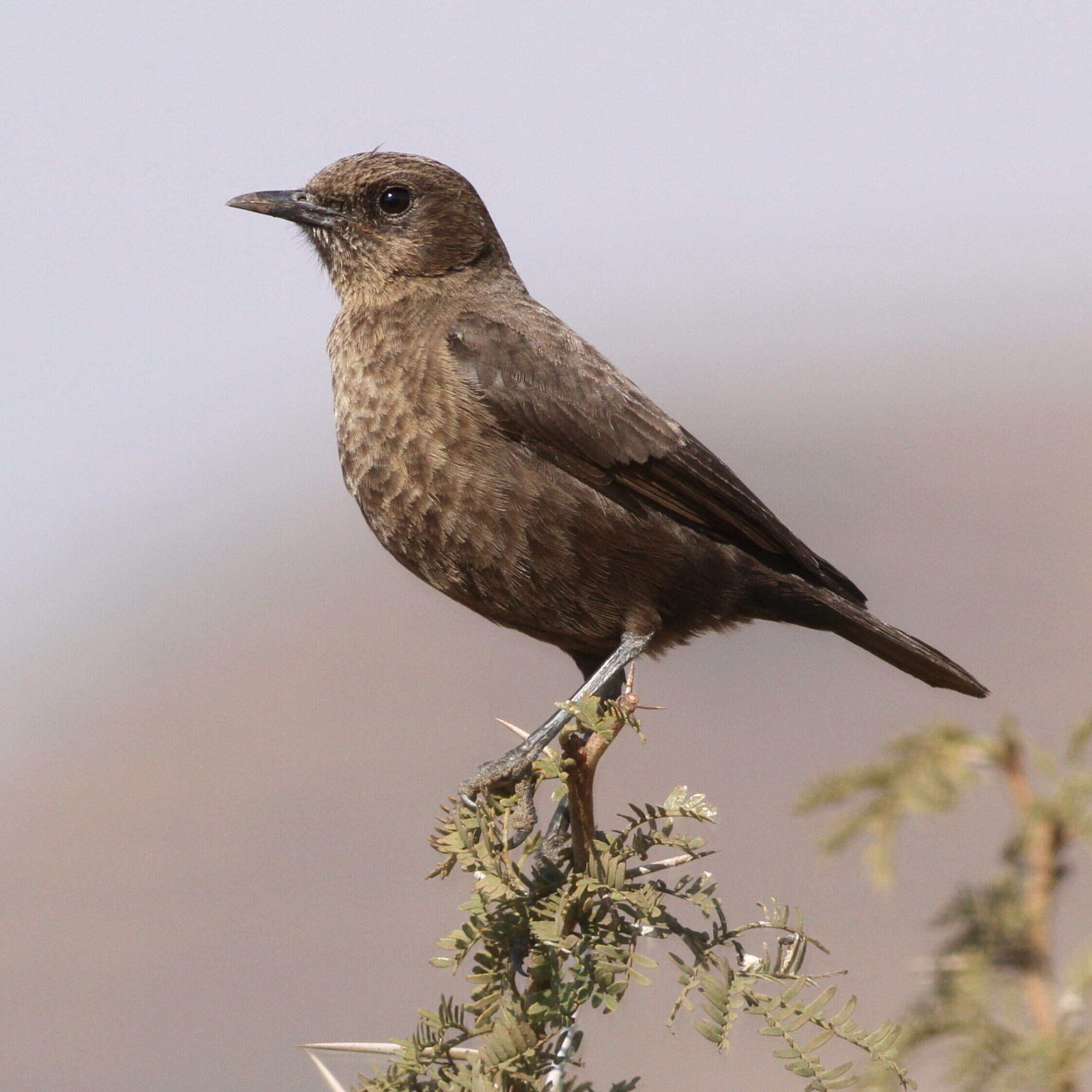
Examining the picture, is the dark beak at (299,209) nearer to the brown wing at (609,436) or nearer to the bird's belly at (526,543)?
the brown wing at (609,436)

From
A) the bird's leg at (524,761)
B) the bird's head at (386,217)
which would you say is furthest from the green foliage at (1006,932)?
the bird's head at (386,217)

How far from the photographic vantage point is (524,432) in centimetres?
446

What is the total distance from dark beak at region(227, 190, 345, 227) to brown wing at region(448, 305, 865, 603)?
2.86 feet

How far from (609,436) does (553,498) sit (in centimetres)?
32

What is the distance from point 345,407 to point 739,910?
992 centimetres

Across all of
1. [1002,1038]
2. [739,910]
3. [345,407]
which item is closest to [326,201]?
[345,407]

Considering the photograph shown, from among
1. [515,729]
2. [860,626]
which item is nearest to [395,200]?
[860,626]

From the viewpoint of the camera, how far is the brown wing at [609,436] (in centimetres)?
448

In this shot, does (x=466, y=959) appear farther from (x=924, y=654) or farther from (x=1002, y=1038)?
(x=924, y=654)

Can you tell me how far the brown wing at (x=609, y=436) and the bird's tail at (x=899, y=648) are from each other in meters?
0.12

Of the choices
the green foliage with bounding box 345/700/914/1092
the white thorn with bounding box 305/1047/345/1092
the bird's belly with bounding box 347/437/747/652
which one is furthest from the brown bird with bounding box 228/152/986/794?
the white thorn with bounding box 305/1047/345/1092

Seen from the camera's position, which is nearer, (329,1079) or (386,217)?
(329,1079)

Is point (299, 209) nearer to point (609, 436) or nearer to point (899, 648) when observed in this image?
point (609, 436)

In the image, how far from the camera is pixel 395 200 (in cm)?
538
